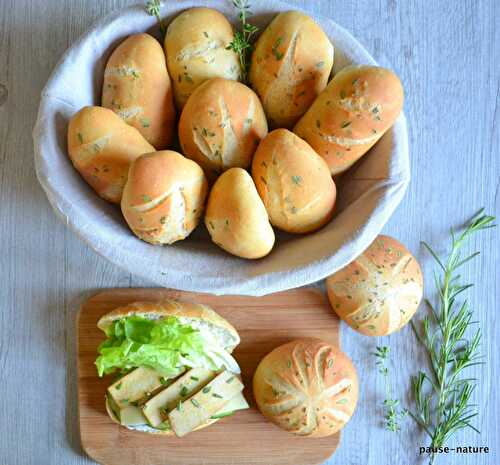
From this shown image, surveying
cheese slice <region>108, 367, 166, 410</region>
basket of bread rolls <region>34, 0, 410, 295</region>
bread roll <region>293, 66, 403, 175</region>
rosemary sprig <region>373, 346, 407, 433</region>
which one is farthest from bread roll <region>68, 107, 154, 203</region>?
rosemary sprig <region>373, 346, 407, 433</region>

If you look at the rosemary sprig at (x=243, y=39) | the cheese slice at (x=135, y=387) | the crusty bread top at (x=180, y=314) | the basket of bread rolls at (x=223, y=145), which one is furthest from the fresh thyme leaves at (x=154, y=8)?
the cheese slice at (x=135, y=387)

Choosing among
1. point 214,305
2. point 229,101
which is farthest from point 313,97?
point 214,305

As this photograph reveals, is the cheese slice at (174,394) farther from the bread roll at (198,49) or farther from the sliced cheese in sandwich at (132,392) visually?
the bread roll at (198,49)

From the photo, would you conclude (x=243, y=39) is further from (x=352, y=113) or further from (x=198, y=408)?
(x=198, y=408)

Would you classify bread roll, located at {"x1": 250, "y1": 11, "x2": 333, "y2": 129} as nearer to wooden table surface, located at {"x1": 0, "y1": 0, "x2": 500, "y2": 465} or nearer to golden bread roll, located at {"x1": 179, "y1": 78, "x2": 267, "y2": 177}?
golden bread roll, located at {"x1": 179, "y1": 78, "x2": 267, "y2": 177}

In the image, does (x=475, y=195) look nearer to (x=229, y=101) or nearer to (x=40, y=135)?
(x=229, y=101)
